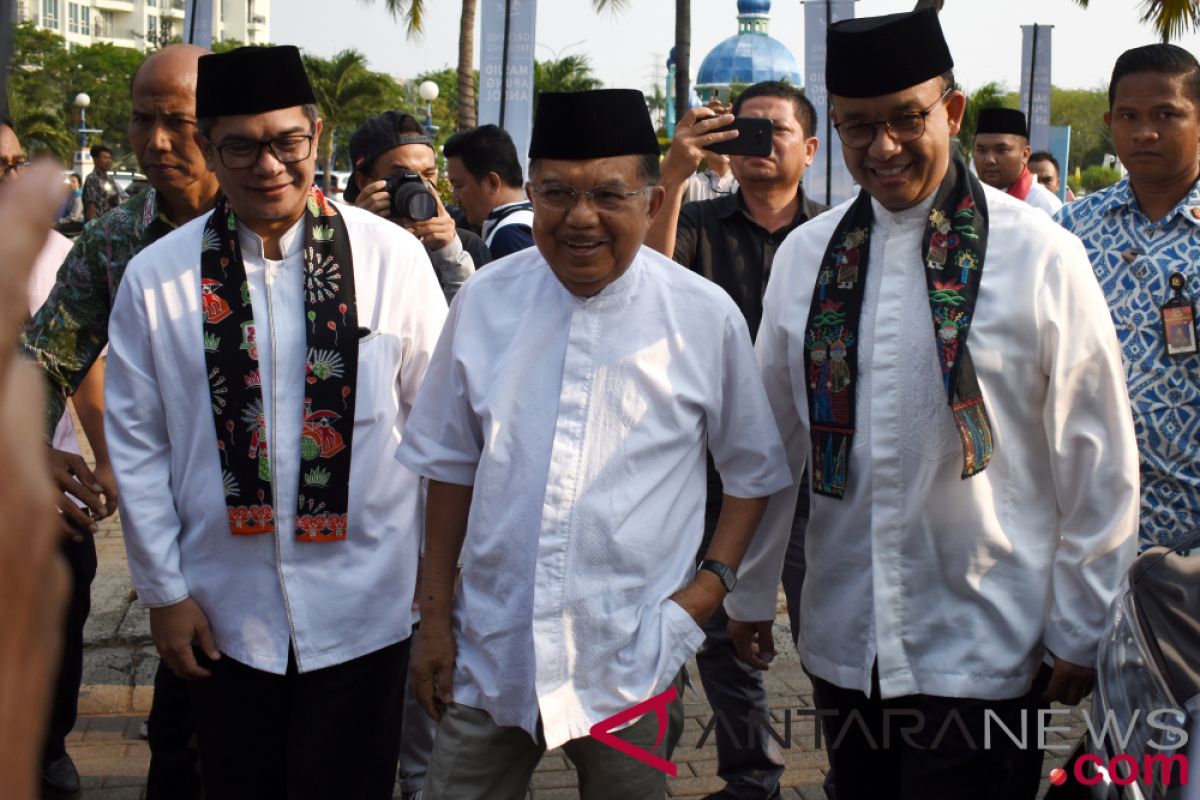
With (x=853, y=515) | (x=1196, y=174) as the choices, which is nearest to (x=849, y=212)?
(x=853, y=515)

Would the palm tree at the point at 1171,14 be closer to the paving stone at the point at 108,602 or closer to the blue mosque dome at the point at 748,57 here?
the paving stone at the point at 108,602

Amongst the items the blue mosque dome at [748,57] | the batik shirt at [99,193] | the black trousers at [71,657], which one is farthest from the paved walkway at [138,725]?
the blue mosque dome at [748,57]

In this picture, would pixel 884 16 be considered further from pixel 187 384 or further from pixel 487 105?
pixel 487 105

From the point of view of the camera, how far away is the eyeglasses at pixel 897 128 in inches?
117

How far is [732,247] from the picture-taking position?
15.1 ft

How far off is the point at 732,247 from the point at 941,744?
2109mm

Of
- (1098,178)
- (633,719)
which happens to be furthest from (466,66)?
(1098,178)

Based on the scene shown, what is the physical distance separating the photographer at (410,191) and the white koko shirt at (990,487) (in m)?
1.85

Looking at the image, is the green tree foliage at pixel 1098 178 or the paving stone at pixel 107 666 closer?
the paving stone at pixel 107 666

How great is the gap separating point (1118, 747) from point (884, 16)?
1697 millimetres

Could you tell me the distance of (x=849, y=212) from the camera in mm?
3221

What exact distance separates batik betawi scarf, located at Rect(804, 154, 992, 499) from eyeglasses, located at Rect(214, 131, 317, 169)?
135 centimetres

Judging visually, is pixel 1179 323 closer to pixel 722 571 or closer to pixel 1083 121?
pixel 722 571

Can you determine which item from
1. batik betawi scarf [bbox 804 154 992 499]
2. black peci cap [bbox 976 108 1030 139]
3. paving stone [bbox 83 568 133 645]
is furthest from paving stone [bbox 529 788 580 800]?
black peci cap [bbox 976 108 1030 139]
